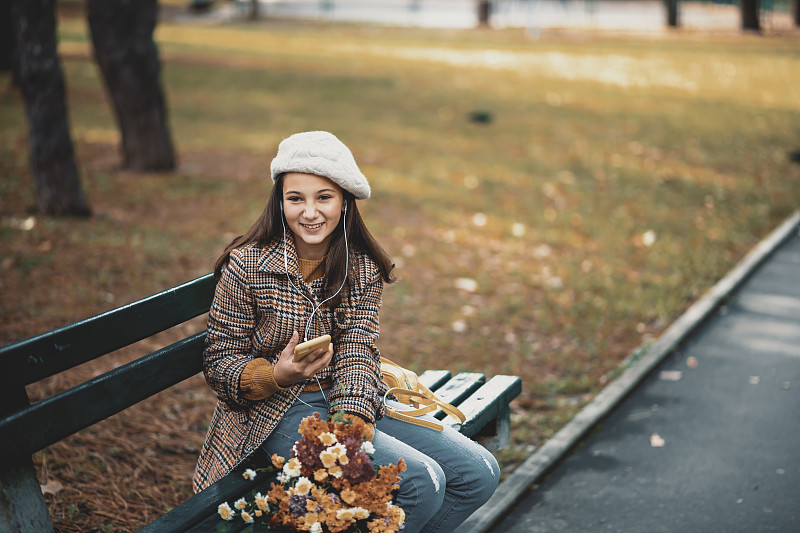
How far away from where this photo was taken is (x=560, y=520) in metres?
3.56

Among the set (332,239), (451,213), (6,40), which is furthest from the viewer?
(6,40)

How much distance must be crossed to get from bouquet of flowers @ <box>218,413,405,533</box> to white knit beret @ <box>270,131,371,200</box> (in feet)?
2.57

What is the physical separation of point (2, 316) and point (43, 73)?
2429 mm

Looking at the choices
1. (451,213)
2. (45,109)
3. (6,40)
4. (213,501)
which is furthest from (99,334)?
(6,40)

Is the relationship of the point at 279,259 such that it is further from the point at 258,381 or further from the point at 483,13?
the point at 483,13

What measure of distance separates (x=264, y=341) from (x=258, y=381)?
16cm

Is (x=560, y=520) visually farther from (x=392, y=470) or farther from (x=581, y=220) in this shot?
(x=581, y=220)

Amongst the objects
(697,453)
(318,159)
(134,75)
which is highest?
(318,159)

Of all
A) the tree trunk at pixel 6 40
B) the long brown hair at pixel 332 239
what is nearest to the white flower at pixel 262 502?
the long brown hair at pixel 332 239

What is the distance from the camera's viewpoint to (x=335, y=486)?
2369 mm

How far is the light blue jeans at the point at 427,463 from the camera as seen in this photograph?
2619 millimetres

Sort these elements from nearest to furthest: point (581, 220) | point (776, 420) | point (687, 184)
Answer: point (776, 420) < point (581, 220) < point (687, 184)

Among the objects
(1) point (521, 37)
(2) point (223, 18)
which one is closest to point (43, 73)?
(1) point (521, 37)


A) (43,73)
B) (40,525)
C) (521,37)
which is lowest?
(521,37)
